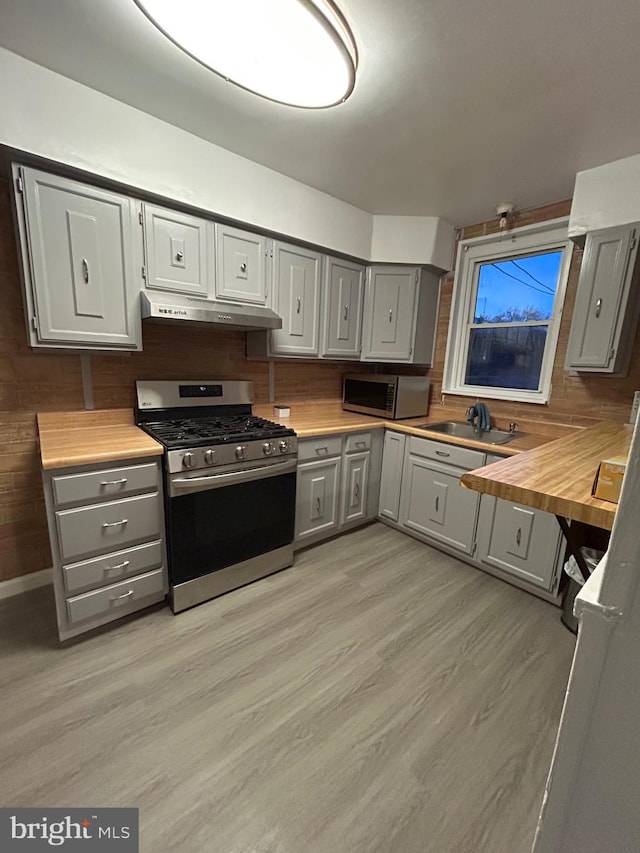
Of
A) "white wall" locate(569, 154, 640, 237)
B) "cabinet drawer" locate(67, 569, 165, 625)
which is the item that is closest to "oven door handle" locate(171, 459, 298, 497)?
"cabinet drawer" locate(67, 569, 165, 625)

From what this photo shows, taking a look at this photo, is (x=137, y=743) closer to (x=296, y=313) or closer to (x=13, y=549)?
(x=13, y=549)

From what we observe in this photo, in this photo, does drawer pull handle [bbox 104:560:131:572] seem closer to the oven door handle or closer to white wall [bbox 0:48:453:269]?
the oven door handle

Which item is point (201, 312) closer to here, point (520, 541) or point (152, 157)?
point (152, 157)

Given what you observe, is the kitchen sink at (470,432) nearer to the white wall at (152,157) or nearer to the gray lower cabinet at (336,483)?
the gray lower cabinet at (336,483)

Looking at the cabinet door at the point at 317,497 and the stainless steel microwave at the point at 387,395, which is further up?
the stainless steel microwave at the point at 387,395

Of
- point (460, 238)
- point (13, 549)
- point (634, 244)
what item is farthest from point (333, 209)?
point (13, 549)

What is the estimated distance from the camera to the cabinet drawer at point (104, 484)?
1.58m

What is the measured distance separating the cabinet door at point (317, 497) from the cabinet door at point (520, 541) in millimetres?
1011

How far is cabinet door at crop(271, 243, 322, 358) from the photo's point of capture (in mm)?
2463

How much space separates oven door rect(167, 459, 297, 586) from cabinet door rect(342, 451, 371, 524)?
1.83 feet

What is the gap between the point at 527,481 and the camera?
1.11 meters

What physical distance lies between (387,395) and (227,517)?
160cm

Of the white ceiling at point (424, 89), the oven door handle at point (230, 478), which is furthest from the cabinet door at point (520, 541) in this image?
the white ceiling at point (424, 89)

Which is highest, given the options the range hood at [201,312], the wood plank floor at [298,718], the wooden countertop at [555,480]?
the range hood at [201,312]
